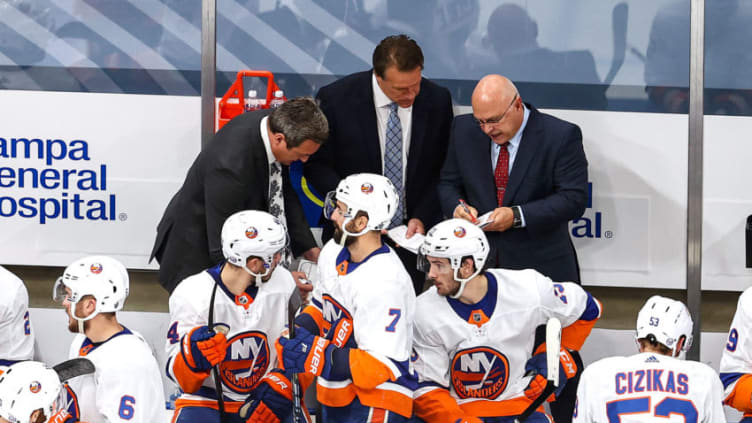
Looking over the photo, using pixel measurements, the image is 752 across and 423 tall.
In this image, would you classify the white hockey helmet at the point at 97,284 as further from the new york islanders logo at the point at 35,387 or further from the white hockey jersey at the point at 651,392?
the white hockey jersey at the point at 651,392

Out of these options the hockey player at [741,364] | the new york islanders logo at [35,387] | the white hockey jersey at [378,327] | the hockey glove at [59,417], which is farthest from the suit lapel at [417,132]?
the new york islanders logo at [35,387]

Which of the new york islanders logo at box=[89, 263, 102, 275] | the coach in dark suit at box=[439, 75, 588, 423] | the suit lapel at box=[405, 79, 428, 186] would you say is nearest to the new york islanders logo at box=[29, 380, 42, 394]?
the new york islanders logo at box=[89, 263, 102, 275]

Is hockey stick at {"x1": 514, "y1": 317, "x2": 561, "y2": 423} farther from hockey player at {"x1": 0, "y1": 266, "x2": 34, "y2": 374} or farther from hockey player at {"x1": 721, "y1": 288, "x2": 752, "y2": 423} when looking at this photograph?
hockey player at {"x1": 0, "y1": 266, "x2": 34, "y2": 374}

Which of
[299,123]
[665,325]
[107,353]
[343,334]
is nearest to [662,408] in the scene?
[665,325]

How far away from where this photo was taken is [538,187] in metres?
4.27

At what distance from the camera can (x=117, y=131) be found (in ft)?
16.6

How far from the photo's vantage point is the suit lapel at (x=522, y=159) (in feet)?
13.9

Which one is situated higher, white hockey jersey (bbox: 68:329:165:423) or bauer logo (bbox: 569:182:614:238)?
bauer logo (bbox: 569:182:614:238)

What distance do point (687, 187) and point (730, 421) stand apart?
1.14 metres

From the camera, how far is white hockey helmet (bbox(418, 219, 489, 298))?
356cm

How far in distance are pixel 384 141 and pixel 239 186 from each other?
2.54ft

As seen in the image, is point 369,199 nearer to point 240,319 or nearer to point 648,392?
point 240,319

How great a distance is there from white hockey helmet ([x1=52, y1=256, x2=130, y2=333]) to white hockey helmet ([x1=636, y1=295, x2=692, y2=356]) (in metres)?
1.75

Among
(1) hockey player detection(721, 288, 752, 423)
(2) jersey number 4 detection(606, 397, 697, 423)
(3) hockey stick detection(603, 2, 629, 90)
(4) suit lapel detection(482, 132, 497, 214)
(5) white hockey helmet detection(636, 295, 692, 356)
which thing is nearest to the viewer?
(2) jersey number 4 detection(606, 397, 697, 423)
